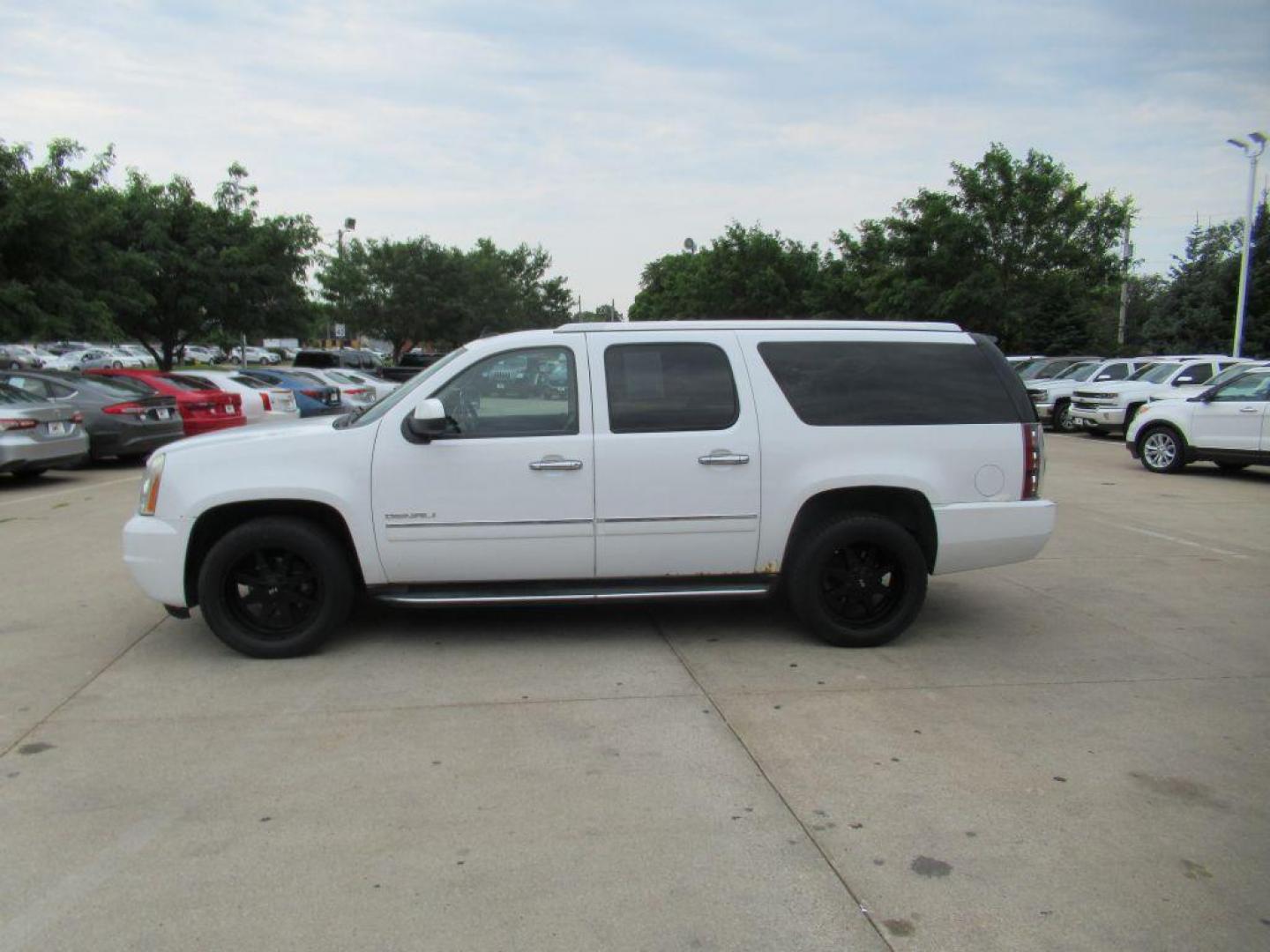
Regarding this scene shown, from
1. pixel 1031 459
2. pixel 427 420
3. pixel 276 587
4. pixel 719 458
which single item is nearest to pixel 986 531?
pixel 1031 459

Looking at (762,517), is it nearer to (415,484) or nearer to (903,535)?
(903,535)

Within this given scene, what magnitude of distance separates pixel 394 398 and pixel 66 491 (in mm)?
9174

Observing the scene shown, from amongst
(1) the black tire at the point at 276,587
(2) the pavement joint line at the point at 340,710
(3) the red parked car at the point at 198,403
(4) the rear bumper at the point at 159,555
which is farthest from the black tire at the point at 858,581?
(3) the red parked car at the point at 198,403

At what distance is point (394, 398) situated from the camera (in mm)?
5699

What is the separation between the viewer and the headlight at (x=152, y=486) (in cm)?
552

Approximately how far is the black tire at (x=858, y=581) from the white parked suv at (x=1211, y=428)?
10438 millimetres

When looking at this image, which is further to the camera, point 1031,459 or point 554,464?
point 1031,459

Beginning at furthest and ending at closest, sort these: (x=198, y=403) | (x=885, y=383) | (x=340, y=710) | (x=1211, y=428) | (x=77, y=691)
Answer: (x=198, y=403)
(x=1211, y=428)
(x=885, y=383)
(x=77, y=691)
(x=340, y=710)

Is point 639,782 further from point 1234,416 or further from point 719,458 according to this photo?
point 1234,416

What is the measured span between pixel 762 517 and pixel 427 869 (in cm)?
290

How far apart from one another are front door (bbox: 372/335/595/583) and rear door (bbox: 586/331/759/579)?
0.14 m

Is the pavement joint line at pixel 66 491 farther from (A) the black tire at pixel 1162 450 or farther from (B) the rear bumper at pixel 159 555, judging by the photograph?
(A) the black tire at pixel 1162 450

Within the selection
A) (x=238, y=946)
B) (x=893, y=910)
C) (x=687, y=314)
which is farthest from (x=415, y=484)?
(x=687, y=314)

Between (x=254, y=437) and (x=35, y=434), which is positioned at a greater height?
(x=254, y=437)
